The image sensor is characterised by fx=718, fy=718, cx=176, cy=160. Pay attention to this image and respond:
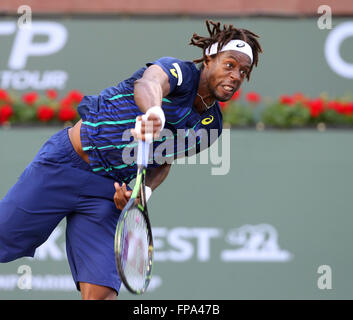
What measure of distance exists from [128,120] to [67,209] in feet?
2.25

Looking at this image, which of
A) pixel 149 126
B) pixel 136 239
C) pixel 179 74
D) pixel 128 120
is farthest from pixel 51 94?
pixel 149 126

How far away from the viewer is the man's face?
4.02 meters

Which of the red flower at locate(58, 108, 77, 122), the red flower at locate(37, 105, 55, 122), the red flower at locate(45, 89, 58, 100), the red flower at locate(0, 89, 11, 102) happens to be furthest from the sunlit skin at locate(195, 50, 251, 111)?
the red flower at locate(0, 89, 11, 102)

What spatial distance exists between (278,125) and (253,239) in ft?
3.65

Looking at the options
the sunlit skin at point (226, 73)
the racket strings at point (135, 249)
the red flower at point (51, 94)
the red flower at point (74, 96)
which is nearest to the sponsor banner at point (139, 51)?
the red flower at point (51, 94)

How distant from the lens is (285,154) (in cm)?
670

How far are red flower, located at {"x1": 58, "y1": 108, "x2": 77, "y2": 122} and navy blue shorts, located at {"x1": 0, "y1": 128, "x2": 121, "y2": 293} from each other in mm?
2457

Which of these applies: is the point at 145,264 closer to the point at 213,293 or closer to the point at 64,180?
the point at 64,180

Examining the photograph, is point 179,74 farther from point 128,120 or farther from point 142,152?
point 142,152

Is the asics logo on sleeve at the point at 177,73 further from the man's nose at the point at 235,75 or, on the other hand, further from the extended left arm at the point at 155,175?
the extended left arm at the point at 155,175

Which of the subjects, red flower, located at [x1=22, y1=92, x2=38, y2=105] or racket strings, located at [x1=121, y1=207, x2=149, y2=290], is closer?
racket strings, located at [x1=121, y1=207, x2=149, y2=290]

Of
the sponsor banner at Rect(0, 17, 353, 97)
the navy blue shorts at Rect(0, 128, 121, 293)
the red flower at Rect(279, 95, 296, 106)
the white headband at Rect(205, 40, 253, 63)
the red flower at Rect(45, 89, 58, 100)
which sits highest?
the sponsor banner at Rect(0, 17, 353, 97)

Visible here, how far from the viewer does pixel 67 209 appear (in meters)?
4.30

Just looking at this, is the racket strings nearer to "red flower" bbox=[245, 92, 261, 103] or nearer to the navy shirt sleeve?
the navy shirt sleeve
